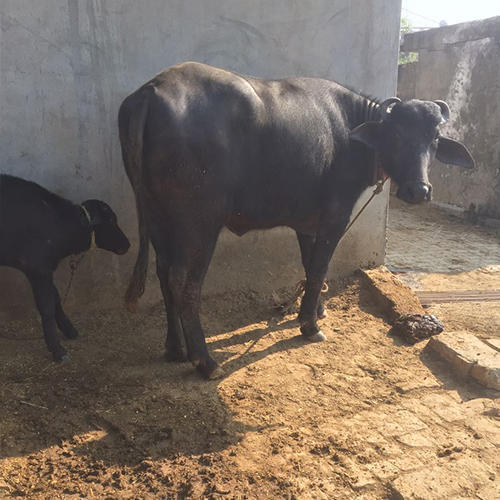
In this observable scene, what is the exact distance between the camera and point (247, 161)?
3.28 meters

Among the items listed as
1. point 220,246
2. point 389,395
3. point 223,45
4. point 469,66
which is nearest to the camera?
point 389,395

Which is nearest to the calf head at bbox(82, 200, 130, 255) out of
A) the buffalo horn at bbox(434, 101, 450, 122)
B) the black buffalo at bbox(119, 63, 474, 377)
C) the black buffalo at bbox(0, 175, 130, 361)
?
the black buffalo at bbox(0, 175, 130, 361)

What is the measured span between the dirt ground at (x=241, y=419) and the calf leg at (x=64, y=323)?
0.08m

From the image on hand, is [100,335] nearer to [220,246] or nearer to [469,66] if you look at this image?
[220,246]

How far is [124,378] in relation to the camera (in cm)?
329

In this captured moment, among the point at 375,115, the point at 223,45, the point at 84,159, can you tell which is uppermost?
the point at 223,45

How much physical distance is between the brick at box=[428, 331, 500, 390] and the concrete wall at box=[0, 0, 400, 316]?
66.1 inches

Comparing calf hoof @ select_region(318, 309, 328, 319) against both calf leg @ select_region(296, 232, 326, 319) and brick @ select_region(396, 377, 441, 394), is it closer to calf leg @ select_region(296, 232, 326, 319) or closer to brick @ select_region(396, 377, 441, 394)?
calf leg @ select_region(296, 232, 326, 319)

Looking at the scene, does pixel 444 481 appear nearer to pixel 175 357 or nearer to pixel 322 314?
pixel 175 357

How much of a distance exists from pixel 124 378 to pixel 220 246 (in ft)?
5.35

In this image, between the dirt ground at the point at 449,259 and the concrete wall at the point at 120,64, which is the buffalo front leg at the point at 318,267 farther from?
the dirt ground at the point at 449,259

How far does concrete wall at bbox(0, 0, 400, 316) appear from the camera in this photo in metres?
3.66

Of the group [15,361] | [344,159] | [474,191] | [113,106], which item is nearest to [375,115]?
[344,159]

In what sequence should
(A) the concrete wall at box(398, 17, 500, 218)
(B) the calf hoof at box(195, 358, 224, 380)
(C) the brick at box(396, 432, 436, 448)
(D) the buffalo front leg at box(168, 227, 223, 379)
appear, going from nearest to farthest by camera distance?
(C) the brick at box(396, 432, 436, 448), (D) the buffalo front leg at box(168, 227, 223, 379), (B) the calf hoof at box(195, 358, 224, 380), (A) the concrete wall at box(398, 17, 500, 218)
